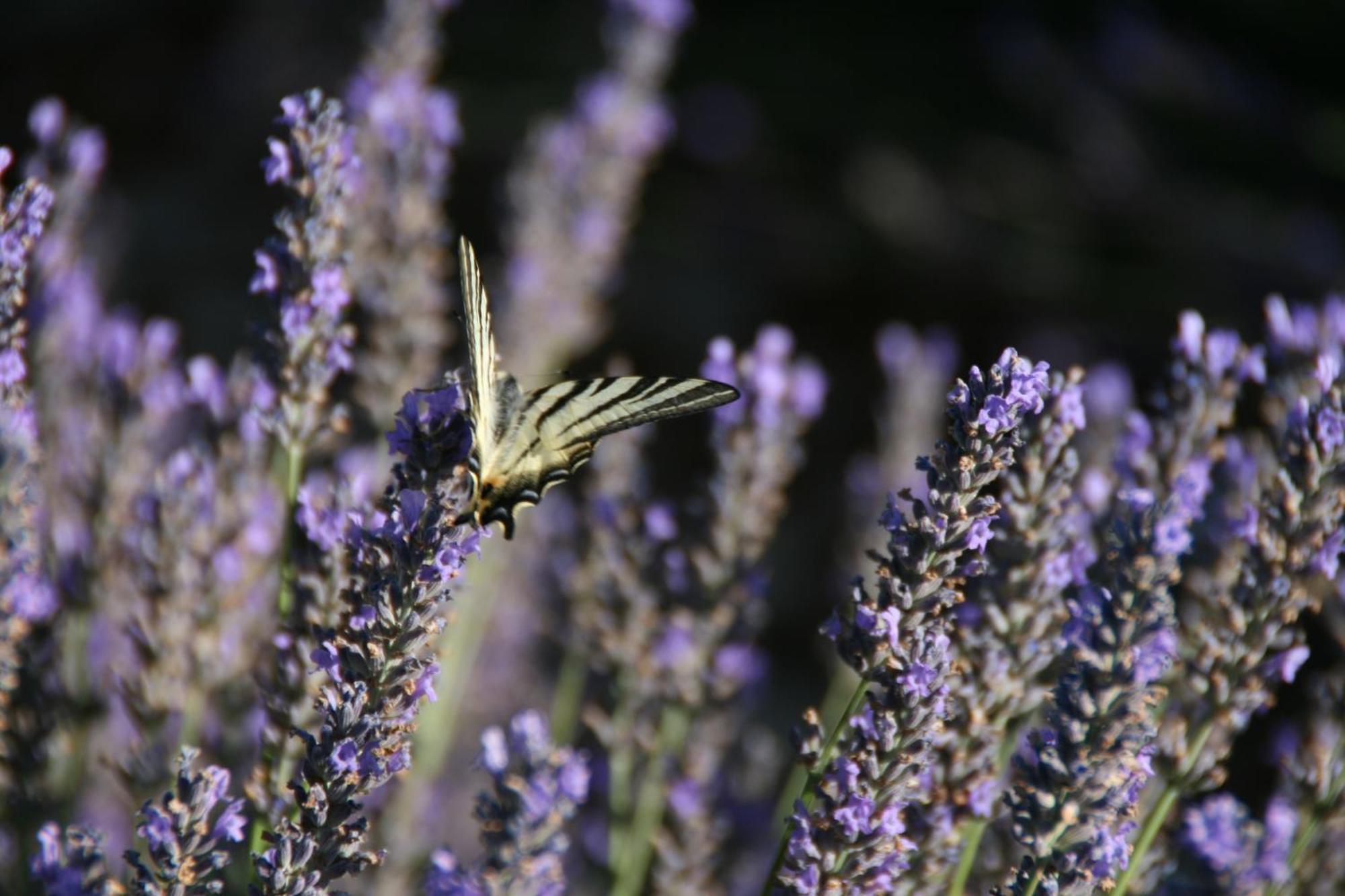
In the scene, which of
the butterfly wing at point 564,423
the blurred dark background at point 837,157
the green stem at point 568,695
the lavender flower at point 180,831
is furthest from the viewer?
the blurred dark background at point 837,157

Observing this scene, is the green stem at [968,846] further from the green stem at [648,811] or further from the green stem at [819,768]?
the green stem at [648,811]

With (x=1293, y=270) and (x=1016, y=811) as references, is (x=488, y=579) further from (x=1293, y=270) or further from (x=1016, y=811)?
(x=1293, y=270)

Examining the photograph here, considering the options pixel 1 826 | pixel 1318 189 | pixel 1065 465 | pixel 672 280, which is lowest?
pixel 1 826

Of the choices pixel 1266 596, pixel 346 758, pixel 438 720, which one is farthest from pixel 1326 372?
pixel 438 720

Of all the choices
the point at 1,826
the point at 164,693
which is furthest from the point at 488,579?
the point at 1,826

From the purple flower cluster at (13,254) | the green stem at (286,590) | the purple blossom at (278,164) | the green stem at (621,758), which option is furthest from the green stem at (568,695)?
the purple flower cluster at (13,254)

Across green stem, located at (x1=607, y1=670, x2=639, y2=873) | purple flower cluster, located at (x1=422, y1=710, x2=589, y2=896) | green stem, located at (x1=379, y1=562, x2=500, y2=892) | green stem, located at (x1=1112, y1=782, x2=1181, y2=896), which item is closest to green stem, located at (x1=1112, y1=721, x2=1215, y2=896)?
green stem, located at (x1=1112, y1=782, x2=1181, y2=896)
